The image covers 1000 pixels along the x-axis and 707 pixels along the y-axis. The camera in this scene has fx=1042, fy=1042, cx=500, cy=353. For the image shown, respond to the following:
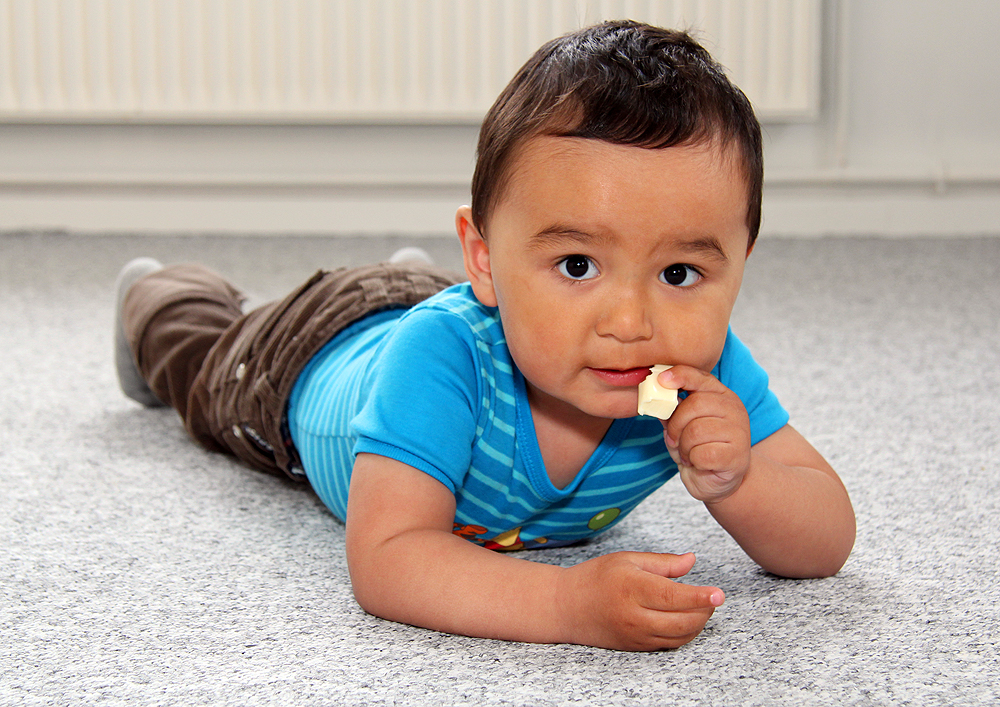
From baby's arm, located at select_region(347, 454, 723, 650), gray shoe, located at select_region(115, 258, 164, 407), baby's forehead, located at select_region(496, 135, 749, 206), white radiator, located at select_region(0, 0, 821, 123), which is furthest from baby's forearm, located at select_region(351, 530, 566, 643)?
white radiator, located at select_region(0, 0, 821, 123)

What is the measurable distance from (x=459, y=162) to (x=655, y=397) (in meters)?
1.57

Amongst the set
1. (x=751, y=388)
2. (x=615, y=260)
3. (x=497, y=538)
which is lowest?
(x=497, y=538)

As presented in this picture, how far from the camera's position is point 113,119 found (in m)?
1.99

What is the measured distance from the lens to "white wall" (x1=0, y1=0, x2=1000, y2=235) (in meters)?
1.95

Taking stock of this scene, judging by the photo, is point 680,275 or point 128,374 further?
point 128,374

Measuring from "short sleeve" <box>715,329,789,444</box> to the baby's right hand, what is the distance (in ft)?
0.55

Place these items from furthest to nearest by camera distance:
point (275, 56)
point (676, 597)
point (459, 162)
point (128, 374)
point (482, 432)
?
point (459, 162) → point (275, 56) → point (128, 374) → point (482, 432) → point (676, 597)

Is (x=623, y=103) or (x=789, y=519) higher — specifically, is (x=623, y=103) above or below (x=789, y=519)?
above

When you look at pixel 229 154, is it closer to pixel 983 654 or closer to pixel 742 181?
pixel 742 181

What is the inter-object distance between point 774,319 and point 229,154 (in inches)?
46.7

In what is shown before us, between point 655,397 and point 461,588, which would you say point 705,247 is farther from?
point 461,588

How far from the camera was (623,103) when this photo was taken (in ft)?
1.79

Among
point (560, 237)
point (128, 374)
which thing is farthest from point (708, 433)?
point (128, 374)

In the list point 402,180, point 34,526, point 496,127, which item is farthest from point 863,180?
point 34,526
